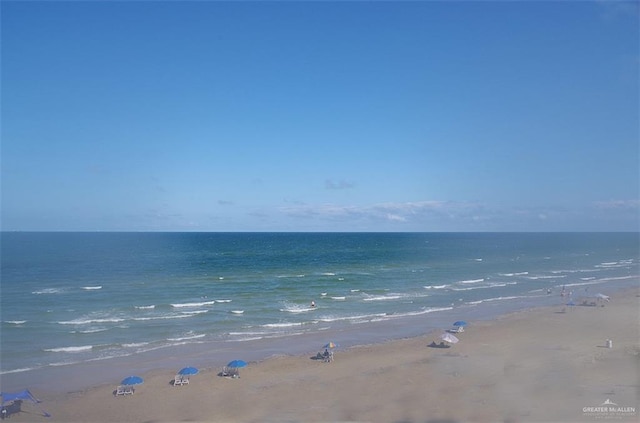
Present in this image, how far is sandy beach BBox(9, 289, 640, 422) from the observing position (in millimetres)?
17297

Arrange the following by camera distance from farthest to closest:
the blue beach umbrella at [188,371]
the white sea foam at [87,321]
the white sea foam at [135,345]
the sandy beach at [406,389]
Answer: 1. the white sea foam at [87,321]
2. the white sea foam at [135,345]
3. the blue beach umbrella at [188,371]
4. the sandy beach at [406,389]

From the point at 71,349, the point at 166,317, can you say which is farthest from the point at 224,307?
the point at 71,349

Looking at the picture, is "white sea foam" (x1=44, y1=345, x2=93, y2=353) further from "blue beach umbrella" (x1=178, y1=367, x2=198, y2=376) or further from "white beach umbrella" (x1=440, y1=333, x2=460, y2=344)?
"white beach umbrella" (x1=440, y1=333, x2=460, y2=344)

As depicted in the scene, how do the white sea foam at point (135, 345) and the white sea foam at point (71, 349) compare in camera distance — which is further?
the white sea foam at point (135, 345)

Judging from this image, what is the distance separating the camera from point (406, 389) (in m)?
20.2

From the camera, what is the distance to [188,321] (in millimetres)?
34000

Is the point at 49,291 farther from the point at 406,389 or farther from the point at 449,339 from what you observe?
the point at 406,389

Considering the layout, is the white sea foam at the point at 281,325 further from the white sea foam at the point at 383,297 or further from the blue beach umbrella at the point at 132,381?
the blue beach umbrella at the point at 132,381

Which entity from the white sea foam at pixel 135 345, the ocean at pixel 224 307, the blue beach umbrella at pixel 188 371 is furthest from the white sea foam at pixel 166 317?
the blue beach umbrella at pixel 188 371

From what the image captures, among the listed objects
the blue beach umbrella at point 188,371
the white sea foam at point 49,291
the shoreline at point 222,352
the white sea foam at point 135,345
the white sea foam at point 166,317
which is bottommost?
the shoreline at point 222,352

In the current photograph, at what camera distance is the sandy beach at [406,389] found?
1730cm

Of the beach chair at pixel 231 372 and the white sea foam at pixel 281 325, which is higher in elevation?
the white sea foam at pixel 281 325

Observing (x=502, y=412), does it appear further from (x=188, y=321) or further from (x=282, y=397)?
(x=188, y=321)

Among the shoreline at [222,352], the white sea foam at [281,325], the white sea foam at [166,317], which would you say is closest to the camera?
the shoreline at [222,352]
